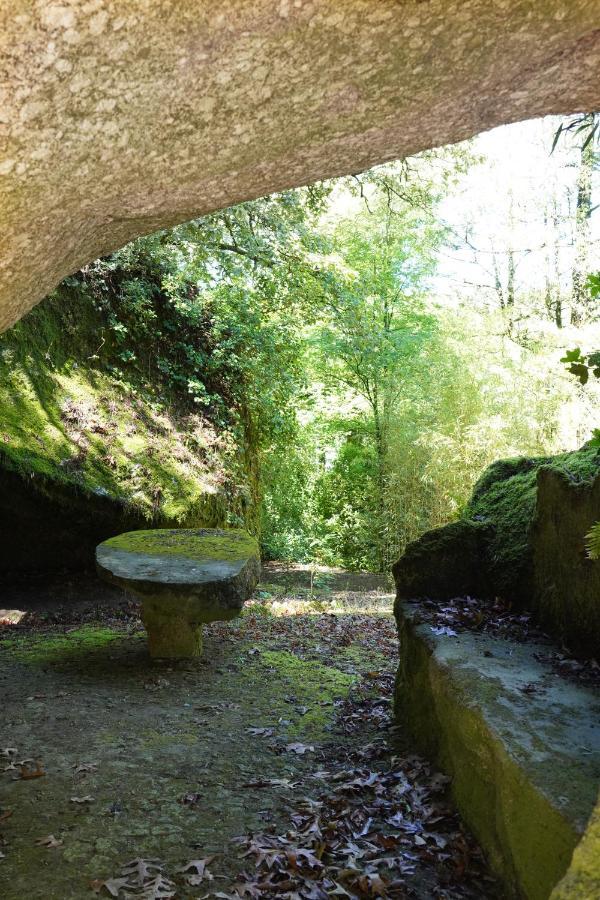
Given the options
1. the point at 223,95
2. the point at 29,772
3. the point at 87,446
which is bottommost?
the point at 29,772

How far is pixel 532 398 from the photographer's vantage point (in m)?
9.93

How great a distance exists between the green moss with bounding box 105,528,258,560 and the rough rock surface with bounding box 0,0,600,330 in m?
3.97

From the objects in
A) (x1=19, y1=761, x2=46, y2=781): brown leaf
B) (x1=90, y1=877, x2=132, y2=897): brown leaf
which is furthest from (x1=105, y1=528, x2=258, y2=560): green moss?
(x1=90, y1=877, x2=132, y2=897): brown leaf

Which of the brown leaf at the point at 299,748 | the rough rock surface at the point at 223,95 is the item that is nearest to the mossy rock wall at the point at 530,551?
the brown leaf at the point at 299,748

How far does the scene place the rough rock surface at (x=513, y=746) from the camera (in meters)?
2.05

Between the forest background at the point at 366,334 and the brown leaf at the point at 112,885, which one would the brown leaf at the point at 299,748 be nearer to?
the brown leaf at the point at 112,885

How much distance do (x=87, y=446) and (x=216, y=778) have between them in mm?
4860

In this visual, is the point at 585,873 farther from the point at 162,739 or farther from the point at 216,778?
the point at 162,739

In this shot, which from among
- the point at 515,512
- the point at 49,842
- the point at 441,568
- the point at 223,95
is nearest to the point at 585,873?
the point at 223,95

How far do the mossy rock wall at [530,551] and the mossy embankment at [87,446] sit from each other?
12.7ft

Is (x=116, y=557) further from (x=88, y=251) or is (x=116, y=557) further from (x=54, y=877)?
(x=88, y=251)

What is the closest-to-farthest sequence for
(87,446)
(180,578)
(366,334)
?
(180,578)
(87,446)
(366,334)

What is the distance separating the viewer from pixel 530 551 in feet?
14.5

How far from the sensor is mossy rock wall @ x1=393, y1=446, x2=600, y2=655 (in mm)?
3594
